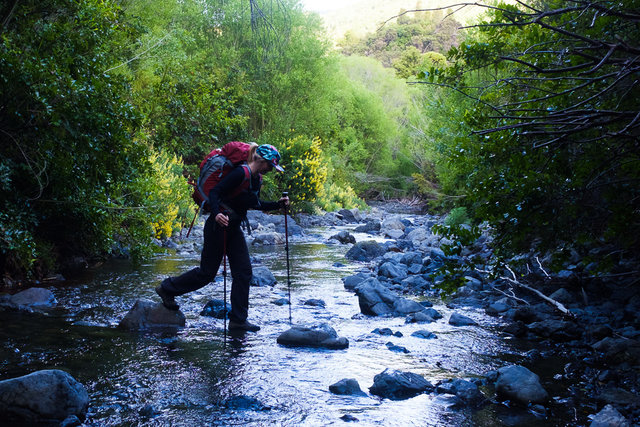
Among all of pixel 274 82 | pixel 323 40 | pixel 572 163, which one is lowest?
pixel 572 163

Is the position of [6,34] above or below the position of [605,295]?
above

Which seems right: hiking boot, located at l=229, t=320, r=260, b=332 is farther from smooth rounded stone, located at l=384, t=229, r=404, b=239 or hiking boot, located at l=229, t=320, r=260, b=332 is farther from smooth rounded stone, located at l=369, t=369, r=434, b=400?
smooth rounded stone, located at l=384, t=229, r=404, b=239

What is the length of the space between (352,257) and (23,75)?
971 centimetres

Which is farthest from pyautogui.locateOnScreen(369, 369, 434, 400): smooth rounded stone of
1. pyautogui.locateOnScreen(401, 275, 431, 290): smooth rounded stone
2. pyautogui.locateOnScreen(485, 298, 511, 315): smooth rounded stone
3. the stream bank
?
pyautogui.locateOnScreen(401, 275, 431, 290): smooth rounded stone

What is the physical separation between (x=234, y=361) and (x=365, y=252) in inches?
370

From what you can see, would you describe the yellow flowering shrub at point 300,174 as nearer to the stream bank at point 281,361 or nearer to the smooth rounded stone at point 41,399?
the stream bank at point 281,361

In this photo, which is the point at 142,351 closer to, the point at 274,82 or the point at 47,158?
the point at 47,158

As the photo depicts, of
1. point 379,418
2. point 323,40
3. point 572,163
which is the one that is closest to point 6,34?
point 379,418

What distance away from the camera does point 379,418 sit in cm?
420

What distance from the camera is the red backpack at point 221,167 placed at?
6438mm

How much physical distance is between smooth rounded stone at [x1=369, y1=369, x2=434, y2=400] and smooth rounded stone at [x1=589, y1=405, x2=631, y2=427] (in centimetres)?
140

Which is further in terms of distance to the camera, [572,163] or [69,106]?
[69,106]

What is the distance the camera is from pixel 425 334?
683 cm

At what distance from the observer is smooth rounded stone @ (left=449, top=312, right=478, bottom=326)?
24.5 ft
